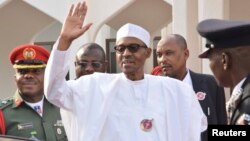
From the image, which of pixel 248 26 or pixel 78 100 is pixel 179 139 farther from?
pixel 248 26

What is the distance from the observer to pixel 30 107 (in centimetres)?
407

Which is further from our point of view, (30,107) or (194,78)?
(194,78)

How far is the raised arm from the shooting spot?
11.1 ft

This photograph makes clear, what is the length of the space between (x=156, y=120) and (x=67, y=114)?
19.9 inches

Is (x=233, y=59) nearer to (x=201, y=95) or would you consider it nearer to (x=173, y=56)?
(x=201, y=95)

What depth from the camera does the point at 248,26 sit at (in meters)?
2.74

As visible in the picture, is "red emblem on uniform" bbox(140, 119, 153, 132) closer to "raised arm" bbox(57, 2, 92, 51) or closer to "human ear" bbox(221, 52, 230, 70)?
"raised arm" bbox(57, 2, 92, 51)

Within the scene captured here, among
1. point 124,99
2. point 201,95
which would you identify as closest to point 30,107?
point 124,99

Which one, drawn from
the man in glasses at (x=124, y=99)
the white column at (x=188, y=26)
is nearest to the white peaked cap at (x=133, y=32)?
the man in glasses at (x=124, y=99)

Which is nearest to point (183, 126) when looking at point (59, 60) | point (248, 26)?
Answer: point (59, 60)

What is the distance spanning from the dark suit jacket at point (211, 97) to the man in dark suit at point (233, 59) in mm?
1805

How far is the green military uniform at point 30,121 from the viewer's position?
3885 millimetres

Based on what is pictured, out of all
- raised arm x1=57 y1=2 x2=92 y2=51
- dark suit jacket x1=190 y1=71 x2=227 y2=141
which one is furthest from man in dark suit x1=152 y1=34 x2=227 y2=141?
raised arm x1=57 y1=2 x2=92 y2=51

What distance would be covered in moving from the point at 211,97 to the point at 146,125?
1.28 meters
